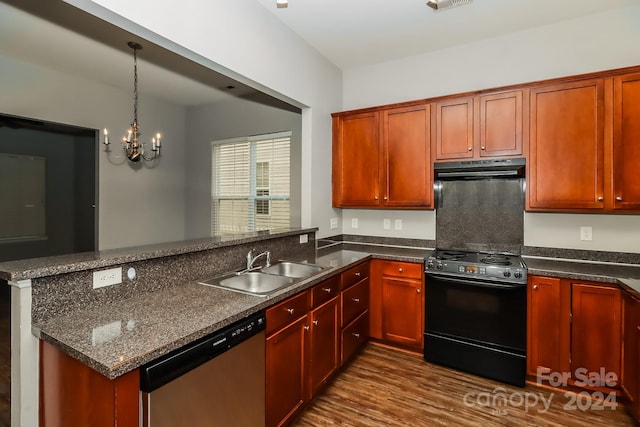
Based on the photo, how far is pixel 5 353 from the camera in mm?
1395

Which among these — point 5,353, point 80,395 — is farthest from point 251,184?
point 80,395

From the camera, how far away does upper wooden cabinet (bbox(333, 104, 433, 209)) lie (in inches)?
126

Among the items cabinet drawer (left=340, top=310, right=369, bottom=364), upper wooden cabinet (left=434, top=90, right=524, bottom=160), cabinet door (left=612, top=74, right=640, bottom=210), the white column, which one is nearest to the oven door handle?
cabinet drawer (left=340, top=310, right=369, bottom=364)

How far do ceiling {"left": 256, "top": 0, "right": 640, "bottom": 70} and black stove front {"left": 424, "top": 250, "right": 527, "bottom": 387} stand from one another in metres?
2.12

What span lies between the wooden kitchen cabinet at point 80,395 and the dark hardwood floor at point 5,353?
157mm

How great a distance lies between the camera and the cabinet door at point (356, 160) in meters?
3.45

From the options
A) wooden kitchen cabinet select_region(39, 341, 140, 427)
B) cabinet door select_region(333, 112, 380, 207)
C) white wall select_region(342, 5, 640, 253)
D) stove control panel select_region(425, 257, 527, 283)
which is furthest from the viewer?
cabinet door select_region(333, 112, 380, 207)

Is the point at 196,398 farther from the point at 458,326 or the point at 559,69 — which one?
the point at 559,69

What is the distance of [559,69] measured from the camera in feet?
9.52

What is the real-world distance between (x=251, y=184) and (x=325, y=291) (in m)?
2.55

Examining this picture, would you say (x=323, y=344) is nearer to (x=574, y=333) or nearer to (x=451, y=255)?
(x=451, y=255)

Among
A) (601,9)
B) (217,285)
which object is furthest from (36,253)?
(601,9)

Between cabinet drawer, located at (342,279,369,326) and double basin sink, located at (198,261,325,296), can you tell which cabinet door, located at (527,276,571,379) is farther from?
double basin sink, located at (198,261,325,296)

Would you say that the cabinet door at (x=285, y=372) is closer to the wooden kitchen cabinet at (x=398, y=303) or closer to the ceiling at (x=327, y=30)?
the wooden kitchen cabinet at (x=398, y=303)
